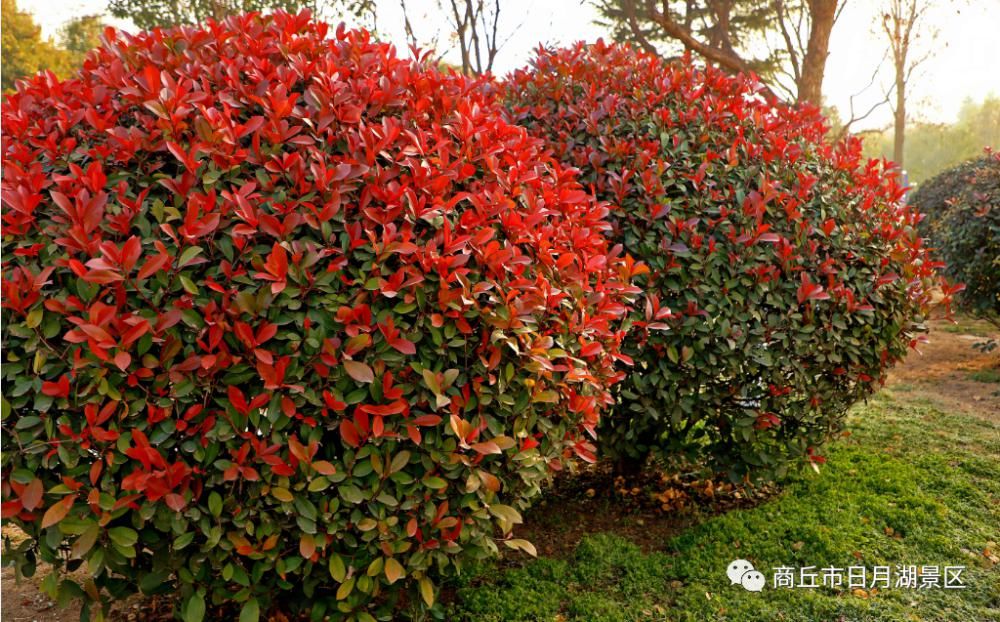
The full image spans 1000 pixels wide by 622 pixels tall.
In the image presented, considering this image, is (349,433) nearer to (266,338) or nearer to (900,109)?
(266,338)

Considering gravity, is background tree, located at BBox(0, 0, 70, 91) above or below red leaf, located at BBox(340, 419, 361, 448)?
above

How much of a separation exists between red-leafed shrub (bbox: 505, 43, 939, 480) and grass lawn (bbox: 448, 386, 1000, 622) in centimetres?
33

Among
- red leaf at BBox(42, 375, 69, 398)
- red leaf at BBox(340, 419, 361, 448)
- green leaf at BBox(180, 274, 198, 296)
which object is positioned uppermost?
green leaf at BBox(180, 274, 198, 296)

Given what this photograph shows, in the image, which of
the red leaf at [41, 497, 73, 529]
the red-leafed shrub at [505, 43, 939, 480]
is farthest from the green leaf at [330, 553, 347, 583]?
the red-leafed shrub at [505, 43, 939, 480]

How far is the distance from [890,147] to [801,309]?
152 ft

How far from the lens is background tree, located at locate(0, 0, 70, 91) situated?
24828 mm

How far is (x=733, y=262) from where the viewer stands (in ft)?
10.9

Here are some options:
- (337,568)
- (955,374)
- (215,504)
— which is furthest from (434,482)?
(955,374)

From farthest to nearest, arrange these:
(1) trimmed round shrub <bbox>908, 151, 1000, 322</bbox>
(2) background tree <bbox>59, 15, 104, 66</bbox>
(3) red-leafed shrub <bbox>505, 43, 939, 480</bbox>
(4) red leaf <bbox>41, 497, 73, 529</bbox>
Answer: (2) background tree <bbox>59, 15, 104, 66</bbox>, (1) trimmed round shrub <bbox>908, 151, 1000, 322</bbox>, (3) red-leafed shrub <bbox>505, 43, 939, 480</bbox>, (4) red leaf <bbox>41, 497, 73, 529</bbox>

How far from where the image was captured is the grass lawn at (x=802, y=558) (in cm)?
295

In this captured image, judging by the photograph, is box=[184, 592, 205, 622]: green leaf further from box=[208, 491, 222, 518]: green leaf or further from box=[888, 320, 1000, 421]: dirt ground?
box=[888, 320, 1000, 421]: dirt ground

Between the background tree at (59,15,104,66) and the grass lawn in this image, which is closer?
the grass lawn

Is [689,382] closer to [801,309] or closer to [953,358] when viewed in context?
[801,309]

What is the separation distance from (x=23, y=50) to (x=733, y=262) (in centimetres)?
2940
